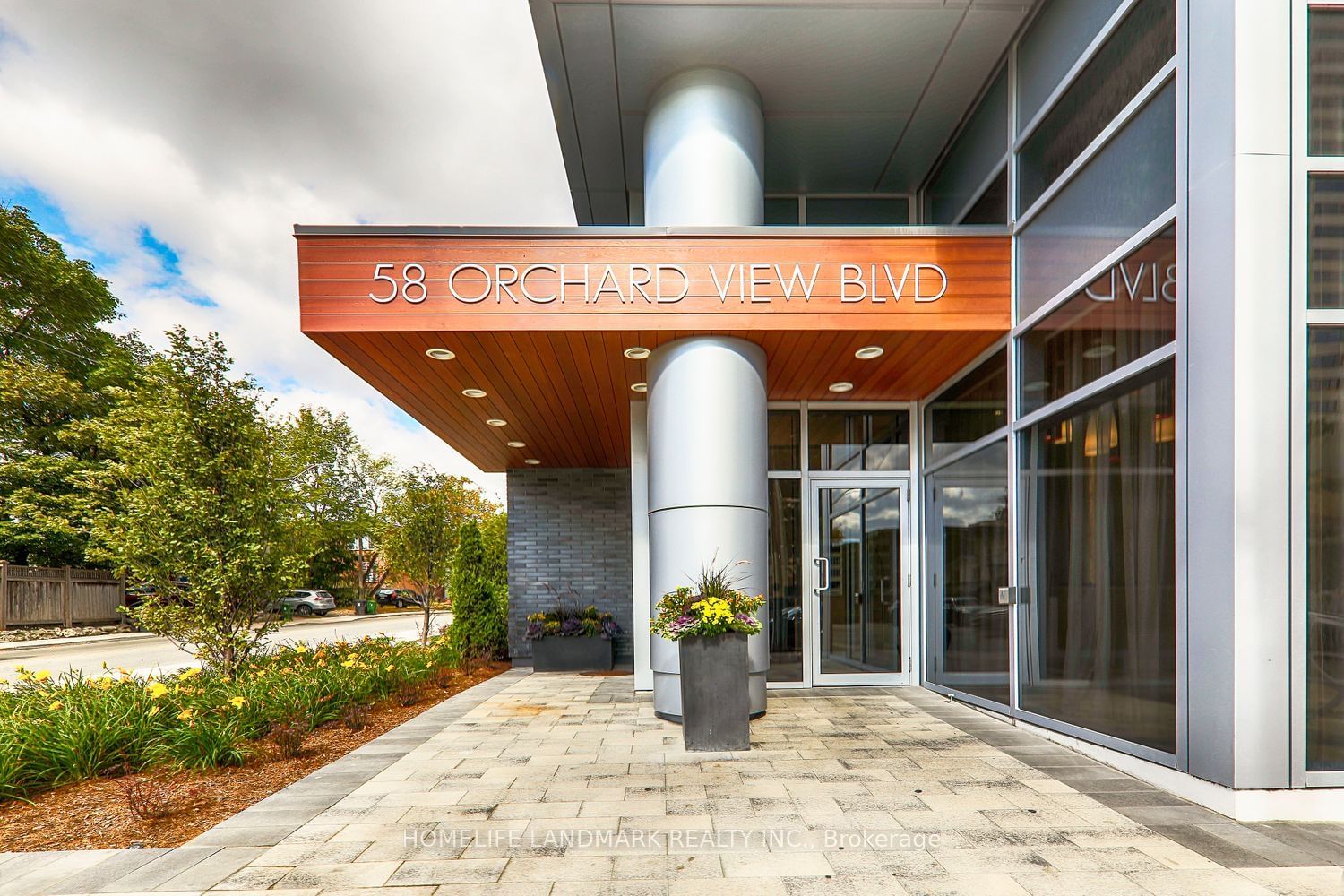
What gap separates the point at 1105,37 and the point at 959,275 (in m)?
1.82

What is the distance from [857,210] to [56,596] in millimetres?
23496

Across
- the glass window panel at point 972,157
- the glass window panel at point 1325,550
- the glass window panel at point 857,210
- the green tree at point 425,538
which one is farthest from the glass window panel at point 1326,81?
the green tree at point 425,538

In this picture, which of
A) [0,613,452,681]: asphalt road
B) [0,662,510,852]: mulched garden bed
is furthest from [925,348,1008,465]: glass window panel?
[0,613,452,681]: asphalt road

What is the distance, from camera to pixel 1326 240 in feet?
12.4

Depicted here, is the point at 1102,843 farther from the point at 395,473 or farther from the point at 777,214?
the point at 395,473

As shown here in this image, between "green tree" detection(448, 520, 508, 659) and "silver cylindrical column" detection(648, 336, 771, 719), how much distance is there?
5595mm

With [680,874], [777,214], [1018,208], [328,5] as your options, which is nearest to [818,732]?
[680,874]

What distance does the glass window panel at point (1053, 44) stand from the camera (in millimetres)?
5117

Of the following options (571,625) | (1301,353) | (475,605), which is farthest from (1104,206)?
(475,605)

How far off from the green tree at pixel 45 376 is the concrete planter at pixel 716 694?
20.9 m

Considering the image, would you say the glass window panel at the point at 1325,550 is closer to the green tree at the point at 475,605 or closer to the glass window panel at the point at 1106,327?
the glass window panel at the point at 1106,327

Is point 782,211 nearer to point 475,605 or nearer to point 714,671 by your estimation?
point 714,671

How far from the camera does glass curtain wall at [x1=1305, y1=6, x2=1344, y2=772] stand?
3639 mm

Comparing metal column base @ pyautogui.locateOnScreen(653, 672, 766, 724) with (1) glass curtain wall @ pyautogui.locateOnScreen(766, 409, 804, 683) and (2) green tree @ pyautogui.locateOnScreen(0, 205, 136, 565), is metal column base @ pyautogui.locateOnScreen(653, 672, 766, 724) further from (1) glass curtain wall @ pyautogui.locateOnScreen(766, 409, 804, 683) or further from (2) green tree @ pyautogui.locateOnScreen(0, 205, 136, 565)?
(2) green tree @ pyautogui.locateOnScreen(0, 205, 136, 565)
